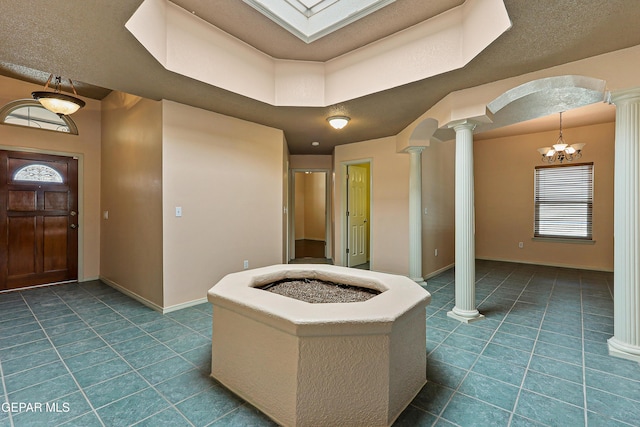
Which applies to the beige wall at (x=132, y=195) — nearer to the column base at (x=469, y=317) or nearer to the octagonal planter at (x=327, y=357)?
the octagonal planter at (x=327, y=357)

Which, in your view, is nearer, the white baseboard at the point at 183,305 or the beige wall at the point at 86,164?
the white baseboard at the point at 183,305

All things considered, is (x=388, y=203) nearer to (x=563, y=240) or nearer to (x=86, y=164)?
(x=563, y=240)

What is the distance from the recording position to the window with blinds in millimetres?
5309

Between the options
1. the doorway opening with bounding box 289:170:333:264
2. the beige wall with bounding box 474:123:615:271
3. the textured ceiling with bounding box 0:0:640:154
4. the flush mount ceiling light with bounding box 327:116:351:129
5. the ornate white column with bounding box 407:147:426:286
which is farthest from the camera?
the doorway opening with bounding box 289:170:333:264

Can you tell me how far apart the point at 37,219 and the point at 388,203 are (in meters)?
5.34

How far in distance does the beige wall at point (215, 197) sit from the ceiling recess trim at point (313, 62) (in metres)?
0.84

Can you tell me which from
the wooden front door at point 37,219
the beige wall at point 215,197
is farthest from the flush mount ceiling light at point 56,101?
the wooden front door at point 37,219

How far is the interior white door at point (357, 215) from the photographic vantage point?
5.61 metres

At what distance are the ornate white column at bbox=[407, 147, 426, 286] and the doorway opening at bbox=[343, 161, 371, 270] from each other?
3.73 ft

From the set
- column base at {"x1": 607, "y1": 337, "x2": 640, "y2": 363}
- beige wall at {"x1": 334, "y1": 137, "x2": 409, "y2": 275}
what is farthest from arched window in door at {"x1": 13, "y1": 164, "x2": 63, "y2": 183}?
column base at {"x1": 607, "y1": 337, "x2": 640, "y2": 363}

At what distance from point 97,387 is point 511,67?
3977 millimetres

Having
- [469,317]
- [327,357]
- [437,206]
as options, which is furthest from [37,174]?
[437,206]

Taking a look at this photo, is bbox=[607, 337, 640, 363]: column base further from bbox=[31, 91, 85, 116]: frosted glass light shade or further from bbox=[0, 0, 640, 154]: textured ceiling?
bbox=[31, 91, 85, 116]: frosted glass light shade

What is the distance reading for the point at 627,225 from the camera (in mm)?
2219
